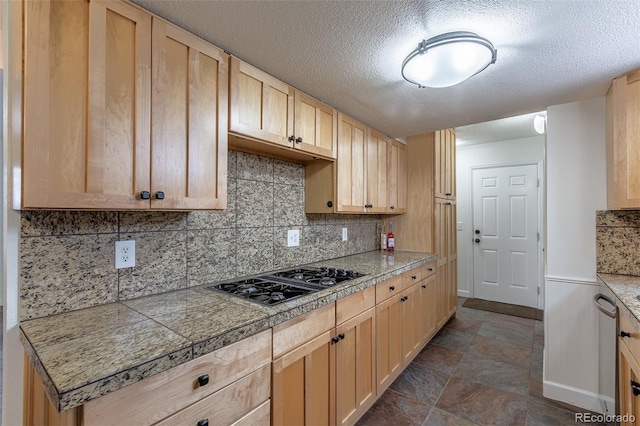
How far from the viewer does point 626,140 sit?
1715 mm

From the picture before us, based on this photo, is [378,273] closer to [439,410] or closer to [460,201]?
[439,410]

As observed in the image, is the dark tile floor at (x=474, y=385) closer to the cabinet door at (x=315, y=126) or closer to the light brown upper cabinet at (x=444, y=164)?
the light brown upper cabinet at (x=444, y=164)

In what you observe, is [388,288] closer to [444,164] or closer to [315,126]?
[315,126]

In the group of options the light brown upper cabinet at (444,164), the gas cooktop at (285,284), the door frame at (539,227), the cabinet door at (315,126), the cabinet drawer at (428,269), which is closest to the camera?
the gas cooktop at (285,284)

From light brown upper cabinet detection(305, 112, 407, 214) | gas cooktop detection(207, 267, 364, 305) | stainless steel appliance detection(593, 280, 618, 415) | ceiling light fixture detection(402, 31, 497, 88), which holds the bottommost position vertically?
stainless steel appliance detection(593, 280, 618, 415)

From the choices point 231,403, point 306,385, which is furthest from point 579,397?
point 231,403

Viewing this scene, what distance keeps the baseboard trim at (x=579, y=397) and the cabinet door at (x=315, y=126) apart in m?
2.33

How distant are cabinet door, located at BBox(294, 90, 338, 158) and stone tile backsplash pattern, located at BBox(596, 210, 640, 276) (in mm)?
1949

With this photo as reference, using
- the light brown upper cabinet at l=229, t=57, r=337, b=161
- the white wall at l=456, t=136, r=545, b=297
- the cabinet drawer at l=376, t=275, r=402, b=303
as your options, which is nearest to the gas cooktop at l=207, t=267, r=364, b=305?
the cabinet drawer at l=376, t=275, r=402, b=303

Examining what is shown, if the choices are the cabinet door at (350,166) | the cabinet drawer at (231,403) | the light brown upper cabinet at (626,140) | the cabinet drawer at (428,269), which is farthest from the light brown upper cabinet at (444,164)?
the cabinet drawer at (231,403)

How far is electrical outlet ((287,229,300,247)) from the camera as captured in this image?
2.17 metres

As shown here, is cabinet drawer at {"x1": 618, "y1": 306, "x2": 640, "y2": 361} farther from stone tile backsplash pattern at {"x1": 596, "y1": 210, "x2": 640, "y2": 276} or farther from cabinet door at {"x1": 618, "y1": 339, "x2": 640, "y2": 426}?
stone tile backsplash pattern at {"x1": 596, "y1": 210, "x2": 640, "y2": 276}

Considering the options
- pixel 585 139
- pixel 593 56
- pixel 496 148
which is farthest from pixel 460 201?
pixel 593 56

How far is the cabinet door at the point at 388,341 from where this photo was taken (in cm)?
199
